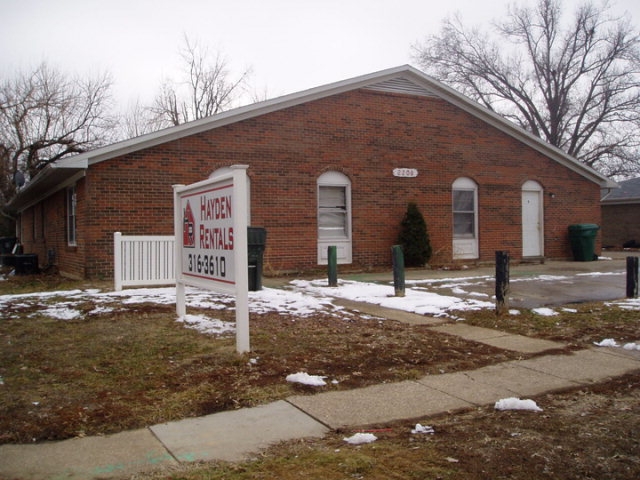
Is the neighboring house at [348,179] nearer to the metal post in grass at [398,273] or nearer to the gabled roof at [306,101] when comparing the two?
the gabled roof at [306,101]

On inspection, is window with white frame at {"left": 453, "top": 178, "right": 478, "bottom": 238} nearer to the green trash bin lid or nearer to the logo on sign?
the green trash bin lid

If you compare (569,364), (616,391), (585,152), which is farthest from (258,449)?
(585,152)

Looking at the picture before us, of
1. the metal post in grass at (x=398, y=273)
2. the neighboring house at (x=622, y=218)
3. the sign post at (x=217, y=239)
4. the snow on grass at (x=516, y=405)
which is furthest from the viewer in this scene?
the neighboring house at (x=622, y=218)

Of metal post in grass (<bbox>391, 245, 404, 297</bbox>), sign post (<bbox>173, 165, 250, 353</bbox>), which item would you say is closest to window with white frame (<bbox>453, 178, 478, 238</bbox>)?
metal post in grass (<bbox>391, 245, 404, 297</bbox>)

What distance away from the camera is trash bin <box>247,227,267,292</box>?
1164 cm

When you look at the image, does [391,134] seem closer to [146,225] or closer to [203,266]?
[146,225]

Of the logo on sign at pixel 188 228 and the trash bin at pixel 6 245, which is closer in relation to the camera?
the logo on sign at pixel 188 228

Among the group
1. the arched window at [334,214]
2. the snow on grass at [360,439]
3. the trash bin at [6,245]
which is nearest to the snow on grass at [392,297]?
the arched window at [334,214]

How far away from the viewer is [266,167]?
16188 mm

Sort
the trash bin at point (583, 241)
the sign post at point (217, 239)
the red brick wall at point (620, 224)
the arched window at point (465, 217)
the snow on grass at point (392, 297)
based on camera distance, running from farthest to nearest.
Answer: the red brick wall at point (620, 224) → the trash bin at point (583, 241) → the arched window at point (465, 217) → the snow on grass at point (392, 297) → the sign post at point (217, 239)

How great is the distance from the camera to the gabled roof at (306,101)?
1419cm

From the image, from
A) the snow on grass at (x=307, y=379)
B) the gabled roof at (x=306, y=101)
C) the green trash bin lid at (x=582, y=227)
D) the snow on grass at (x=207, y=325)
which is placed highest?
the gabled roof at (x=306, y=101)

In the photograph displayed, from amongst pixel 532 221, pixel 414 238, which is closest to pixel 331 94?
pixel 414 238

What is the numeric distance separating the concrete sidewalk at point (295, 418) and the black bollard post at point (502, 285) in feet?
7.55
